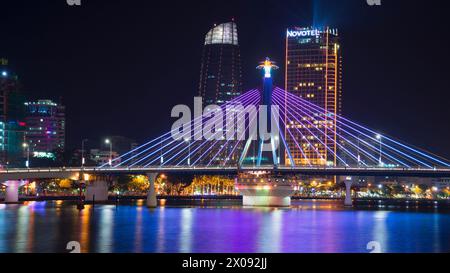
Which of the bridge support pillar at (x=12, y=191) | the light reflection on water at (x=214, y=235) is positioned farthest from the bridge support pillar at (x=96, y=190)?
the light reflection on water at (x=214, y=235)

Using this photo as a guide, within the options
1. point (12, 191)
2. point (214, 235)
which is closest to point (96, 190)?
point (12, 191)

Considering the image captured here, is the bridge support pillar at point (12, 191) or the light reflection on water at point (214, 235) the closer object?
the light reflection on water at point (214, 235)

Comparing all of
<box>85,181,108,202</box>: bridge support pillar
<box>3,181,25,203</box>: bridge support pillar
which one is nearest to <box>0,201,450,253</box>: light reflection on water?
<box>3,181,25,203</box>: bridge support pillar

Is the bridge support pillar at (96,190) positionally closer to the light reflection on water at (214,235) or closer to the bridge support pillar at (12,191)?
the bridge support pillar at (12,191)

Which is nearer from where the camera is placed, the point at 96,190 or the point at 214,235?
the point at 214,235

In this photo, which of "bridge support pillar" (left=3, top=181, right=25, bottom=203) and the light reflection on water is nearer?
the light reflection on water

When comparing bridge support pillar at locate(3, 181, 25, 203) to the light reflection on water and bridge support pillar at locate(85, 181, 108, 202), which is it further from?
the light reflection on water

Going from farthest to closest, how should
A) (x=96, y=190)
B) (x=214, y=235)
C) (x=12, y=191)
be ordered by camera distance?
(x=96, y=190) < (x=12, y=191) < (x=214, y=235)

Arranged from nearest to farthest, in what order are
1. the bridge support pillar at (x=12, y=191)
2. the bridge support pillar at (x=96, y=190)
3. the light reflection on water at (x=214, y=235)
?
1. the light reflection on water at (x=214, y=235)
2. the bridge support pillar at (x=12, y=191)
3. the bridge support pillar at (x=96, y=190)

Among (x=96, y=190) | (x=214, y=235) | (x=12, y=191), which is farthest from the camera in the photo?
(x=96, y=190)

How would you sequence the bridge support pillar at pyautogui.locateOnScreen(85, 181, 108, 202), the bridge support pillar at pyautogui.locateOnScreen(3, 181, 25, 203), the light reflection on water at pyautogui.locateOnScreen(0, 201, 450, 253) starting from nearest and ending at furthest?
the light reflection on water at pyautogui.locateOnScreen(0, 201, 450, 253) → the bridge support pillar at pyautogui.locateOnScreen(3, 181, 25, 203) → the bridge support pillar at pyautogui.locateOnScreen(85, 181, 108, 202)

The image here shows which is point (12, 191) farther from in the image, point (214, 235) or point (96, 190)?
point (214, 235)
